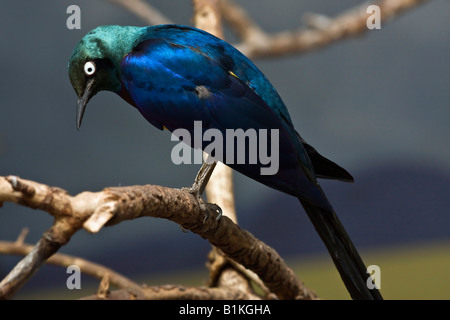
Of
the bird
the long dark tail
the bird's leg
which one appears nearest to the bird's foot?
the bird's leg

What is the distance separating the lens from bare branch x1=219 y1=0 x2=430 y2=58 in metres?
3.49

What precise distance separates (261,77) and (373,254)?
2.72 metres

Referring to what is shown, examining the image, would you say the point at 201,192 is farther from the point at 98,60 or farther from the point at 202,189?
the point at 98,60

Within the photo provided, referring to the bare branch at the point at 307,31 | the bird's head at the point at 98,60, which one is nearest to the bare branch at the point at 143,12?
the bare branch at the point at 307,31

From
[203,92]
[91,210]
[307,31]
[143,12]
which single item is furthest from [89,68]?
[307,31]

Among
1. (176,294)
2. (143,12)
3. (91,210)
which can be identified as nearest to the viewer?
(91,210)

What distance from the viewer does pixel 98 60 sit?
1523 millimetres

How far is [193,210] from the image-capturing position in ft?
4.53

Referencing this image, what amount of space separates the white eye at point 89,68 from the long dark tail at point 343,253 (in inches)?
28.4

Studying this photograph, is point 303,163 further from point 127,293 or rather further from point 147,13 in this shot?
point 147,13

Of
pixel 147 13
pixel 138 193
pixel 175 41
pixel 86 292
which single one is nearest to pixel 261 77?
pixel 175 41

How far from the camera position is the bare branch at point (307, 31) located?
11.5 feet
